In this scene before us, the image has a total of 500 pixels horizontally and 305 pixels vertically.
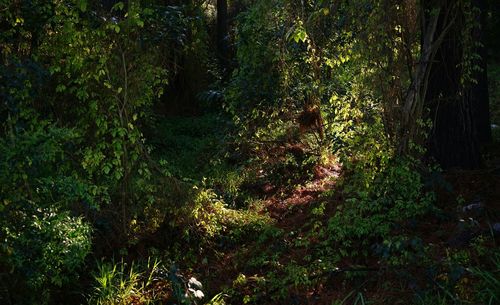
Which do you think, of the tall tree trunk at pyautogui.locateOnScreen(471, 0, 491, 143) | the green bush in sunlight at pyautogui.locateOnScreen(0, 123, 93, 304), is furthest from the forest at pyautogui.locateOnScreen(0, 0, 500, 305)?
the tall tree trunk at pyautogui.locateOnScreen(471, 0, 491, 143)

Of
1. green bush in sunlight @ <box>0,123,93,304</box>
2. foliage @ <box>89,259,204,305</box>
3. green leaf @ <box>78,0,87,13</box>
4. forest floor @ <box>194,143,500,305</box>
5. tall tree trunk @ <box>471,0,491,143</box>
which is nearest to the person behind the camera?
green bush in sunlight @ <box>0,123,93,304</box>

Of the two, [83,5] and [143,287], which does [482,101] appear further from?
[83,5]

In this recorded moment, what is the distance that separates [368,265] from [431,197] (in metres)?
1.10

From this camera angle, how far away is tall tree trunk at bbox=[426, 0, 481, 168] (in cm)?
617

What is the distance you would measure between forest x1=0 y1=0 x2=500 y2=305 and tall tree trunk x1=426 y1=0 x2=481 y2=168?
0.06 ft

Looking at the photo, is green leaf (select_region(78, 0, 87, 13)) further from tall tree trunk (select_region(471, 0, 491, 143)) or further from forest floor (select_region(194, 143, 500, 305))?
tall tree trunk (select_region(471, 0, 491, 143))

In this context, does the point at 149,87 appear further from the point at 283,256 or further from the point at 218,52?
the point at 218,52

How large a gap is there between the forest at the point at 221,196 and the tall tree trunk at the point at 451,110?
0.06 feet

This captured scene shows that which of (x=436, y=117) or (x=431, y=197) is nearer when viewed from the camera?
(x=431, y=197)

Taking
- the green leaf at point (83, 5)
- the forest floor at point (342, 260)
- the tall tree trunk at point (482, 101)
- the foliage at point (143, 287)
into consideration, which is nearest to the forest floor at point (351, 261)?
the forest floor at point (342, 260)

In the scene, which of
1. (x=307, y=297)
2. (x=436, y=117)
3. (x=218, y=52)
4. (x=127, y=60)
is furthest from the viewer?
→ (x=218, y=52)

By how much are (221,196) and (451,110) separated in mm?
3360

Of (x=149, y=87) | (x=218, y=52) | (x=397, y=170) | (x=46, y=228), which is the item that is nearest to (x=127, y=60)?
(x=149, y=87)

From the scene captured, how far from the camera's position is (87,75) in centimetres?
550
